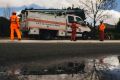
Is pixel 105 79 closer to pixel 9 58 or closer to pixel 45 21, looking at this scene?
pixel 9 58

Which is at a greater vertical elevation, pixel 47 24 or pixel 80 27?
pixel 47 24

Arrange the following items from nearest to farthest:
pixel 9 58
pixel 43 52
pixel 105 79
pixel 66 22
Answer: pixel 105 79
pixel 9 58
pixel 43 52
pixel 66 22

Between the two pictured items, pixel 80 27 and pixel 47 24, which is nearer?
pixel 47 24

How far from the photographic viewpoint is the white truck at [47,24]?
34562mm

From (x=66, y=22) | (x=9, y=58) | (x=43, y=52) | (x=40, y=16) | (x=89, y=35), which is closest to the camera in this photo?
(x=9, y=58)

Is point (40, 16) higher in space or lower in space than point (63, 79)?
higher

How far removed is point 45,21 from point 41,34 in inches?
51.0

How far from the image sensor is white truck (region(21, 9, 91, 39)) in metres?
34.6

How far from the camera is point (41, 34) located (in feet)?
118

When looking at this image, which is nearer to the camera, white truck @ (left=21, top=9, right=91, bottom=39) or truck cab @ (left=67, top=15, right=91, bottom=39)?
white truck @ (left=21, top=9, right=91, bottom=39)

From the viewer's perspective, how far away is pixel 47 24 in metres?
35.6

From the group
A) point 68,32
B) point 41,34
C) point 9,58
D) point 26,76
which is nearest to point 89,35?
point 68,32

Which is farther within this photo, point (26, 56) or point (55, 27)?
point (55, 27)

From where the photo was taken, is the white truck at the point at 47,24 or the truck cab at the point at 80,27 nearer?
the white truck at the point at 47,24
